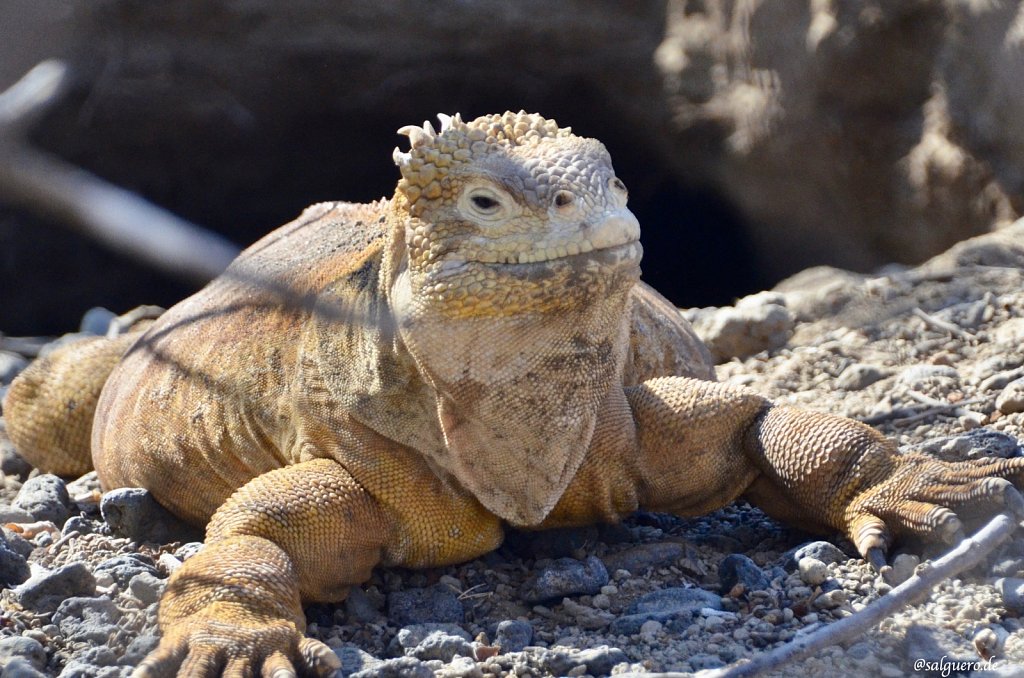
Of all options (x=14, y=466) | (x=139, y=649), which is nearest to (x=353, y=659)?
(x=139, y=649)

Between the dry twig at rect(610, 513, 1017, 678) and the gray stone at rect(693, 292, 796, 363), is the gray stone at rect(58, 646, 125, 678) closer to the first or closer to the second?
the dry twig at rect(610, 513, 1017, 678)

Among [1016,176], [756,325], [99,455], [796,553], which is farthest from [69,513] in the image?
[1016,176]

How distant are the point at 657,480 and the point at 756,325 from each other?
2.81 meters

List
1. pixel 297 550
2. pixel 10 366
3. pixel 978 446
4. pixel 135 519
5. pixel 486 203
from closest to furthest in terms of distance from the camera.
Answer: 1. pixel 486 203
2. pixel 297 550
3. pixel 978 446
4. pixel 135 519
5. pixel 10 366

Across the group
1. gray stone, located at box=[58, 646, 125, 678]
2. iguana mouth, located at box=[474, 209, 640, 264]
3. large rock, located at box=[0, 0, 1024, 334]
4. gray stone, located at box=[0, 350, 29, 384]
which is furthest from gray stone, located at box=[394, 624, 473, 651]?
large rock, located at box=[0, 0, 1024, 334]

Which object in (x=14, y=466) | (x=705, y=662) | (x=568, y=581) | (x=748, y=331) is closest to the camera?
(x=705, y=662)

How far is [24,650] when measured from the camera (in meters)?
3.99

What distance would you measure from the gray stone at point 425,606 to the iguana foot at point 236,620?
14.8 inches

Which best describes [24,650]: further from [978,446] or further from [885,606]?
[978,446]

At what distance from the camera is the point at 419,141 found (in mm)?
4133

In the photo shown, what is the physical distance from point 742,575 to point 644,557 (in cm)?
42

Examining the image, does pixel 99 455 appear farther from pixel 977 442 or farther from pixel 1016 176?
pixel 1016 176

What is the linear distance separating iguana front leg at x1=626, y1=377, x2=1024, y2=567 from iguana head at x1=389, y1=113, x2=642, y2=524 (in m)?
0.55

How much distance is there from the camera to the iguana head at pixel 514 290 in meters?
3.86
